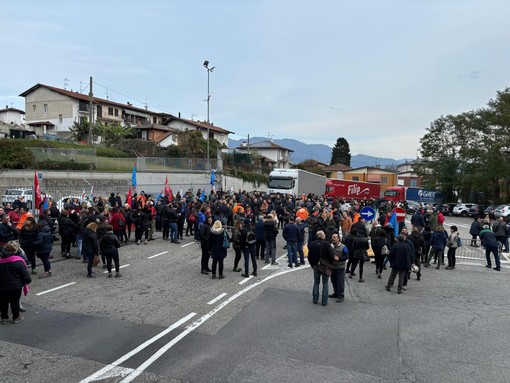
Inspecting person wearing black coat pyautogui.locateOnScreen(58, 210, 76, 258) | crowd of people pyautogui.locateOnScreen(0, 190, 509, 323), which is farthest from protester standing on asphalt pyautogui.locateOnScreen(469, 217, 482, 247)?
person wearing black coat pyautogui.locateOnScreen(58, 210, 76, 258)

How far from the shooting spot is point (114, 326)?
25.2 feet

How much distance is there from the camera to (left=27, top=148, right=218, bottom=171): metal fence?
1201 inches

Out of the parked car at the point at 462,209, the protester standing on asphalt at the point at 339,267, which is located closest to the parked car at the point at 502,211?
the parked car at the point at 462,209

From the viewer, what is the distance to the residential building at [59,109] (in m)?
57.7

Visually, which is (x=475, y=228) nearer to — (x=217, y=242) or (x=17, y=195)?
(x=217, y=242)

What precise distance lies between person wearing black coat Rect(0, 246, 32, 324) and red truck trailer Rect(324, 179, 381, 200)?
134 feet

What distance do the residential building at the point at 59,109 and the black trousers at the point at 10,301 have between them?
173 ft

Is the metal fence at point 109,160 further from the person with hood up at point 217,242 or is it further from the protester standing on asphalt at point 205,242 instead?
the person with hood up at point 217,242

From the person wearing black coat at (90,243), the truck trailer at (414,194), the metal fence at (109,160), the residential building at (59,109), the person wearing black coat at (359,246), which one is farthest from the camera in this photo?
the residential building at (59,109)

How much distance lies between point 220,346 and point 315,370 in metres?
1.68

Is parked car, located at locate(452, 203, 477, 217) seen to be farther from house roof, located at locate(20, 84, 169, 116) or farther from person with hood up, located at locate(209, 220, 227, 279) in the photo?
house roof, located at locate(20, 84, 169, 116)

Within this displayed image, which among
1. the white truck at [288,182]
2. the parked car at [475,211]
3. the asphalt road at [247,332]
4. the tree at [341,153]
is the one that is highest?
the tree at [341,153]

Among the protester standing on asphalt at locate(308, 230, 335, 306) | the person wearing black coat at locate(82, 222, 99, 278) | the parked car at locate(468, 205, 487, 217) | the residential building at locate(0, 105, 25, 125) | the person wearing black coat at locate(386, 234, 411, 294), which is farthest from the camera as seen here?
the residential building at locate(0, 105, 25, 125)

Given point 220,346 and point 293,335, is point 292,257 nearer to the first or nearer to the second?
point 293,335
